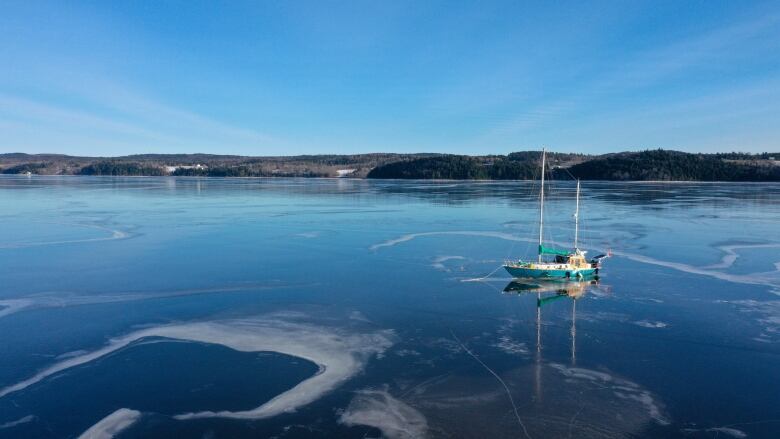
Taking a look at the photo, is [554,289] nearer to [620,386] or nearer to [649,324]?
[649,324]

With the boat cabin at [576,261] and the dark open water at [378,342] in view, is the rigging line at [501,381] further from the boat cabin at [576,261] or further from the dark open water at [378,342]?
the boat cabin at [576,261]

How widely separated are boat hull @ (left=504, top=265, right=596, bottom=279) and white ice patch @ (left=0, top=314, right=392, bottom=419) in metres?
7.92

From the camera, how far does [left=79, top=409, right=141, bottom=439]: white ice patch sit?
9.12 metres

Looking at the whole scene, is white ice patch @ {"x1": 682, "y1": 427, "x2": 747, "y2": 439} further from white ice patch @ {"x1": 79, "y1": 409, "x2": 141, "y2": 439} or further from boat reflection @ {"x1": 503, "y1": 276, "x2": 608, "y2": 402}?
white ice patch @ {"x1": 79, "y1": 409, "x2": 141, "y2": 439}

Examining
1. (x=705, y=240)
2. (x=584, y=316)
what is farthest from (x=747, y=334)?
(x=705, y=240)

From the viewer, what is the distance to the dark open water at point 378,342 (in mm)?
9742

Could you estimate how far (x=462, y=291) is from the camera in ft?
60.8

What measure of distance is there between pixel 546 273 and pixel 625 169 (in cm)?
12894

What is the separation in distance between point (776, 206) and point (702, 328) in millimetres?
46021

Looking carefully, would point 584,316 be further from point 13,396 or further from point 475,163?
point 475,163

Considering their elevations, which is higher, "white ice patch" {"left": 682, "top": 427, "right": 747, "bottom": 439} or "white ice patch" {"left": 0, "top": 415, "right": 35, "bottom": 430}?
"white ice patch" {"left": 682, "top": 427, "right": 747, "bottom": 439}

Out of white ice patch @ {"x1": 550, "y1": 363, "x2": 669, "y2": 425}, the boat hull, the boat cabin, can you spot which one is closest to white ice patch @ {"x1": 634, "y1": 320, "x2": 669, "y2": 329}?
white ice patch @ {"x1": 550, "y1": 363, "x2": 669, "y2": 425}

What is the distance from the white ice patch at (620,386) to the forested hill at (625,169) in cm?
10734

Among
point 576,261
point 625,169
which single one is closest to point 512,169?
point 625,169
